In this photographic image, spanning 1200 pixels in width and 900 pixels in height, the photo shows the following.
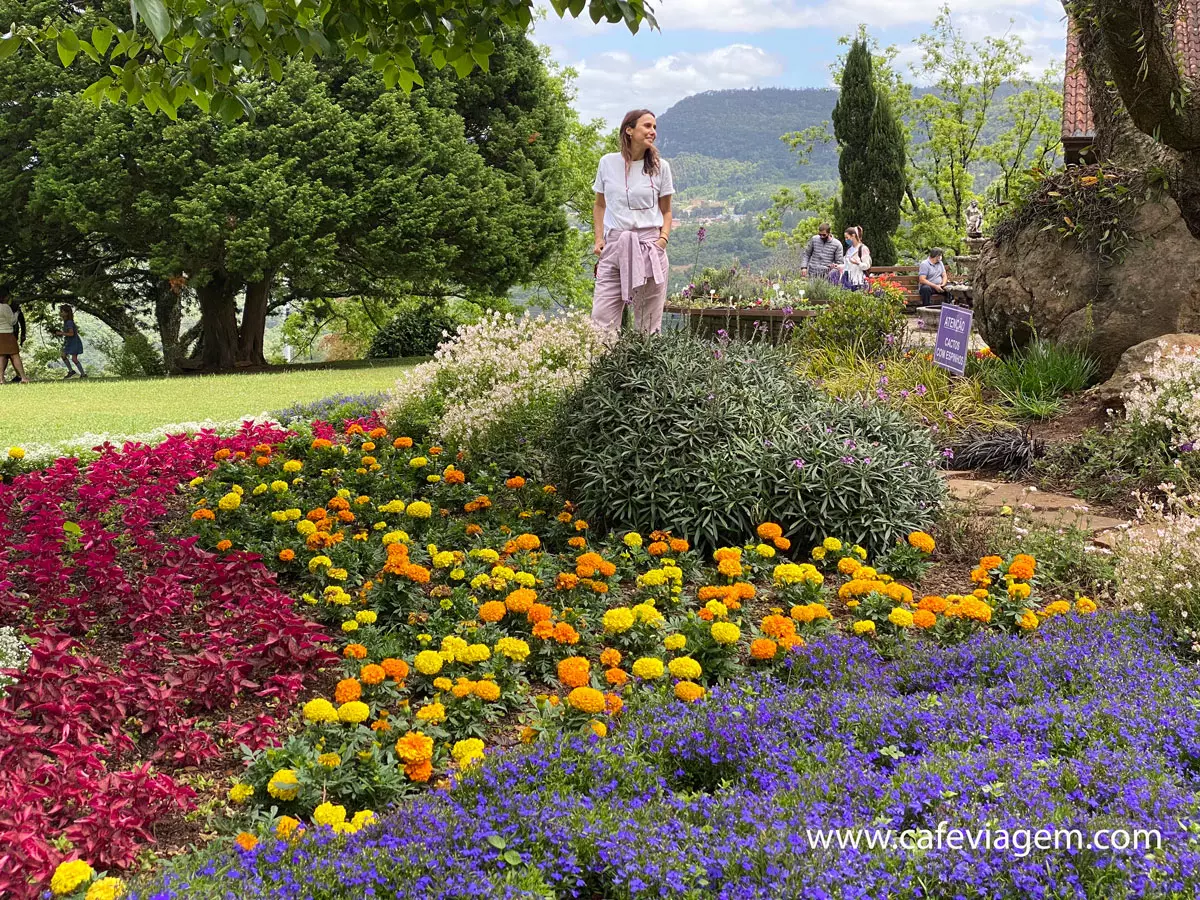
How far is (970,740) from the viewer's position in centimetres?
240

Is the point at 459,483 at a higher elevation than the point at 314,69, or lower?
lower

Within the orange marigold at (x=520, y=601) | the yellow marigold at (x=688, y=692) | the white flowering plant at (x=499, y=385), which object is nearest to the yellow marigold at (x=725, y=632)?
the yellow marigold at (x=688, y=692)

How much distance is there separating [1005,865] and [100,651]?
10.2 ft

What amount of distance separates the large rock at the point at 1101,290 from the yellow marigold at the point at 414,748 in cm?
714

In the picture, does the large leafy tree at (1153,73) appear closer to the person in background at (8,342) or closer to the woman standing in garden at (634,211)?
the woman standing in garden at (634,211)

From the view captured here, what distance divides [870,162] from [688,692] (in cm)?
2502

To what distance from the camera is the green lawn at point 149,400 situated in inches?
344

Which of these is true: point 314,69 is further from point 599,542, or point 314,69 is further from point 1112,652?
point 1112,652

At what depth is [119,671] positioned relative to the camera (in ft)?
10.8

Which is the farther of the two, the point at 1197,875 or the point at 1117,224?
the point at 1117,224

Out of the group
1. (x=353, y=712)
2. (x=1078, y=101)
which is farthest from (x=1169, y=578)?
(x=1078, y=101)

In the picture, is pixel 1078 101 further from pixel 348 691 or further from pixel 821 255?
pixel 348 691

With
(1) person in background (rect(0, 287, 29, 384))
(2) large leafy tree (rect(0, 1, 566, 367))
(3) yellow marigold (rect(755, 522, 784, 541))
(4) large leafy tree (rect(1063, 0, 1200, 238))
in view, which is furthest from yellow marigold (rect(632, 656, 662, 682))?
(1) person in background (rect(0, 287, 29, 384))

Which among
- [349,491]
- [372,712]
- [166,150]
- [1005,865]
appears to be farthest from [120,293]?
[1005,865]
